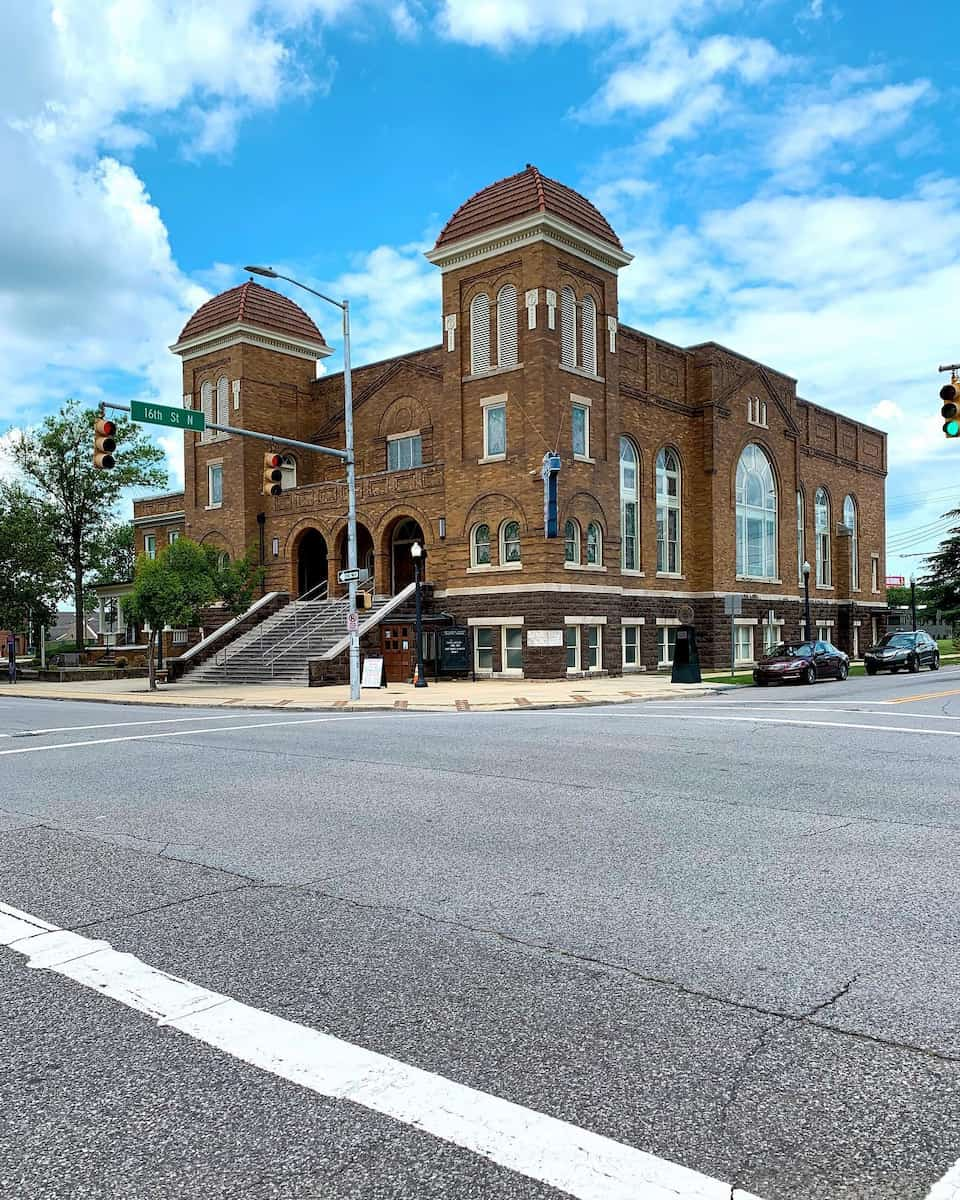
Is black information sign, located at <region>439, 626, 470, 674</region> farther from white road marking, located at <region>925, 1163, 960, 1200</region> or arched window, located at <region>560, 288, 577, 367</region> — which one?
white road marking, located at <region>925, 1163, 960, 1200</region>

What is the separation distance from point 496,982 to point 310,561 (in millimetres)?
38429

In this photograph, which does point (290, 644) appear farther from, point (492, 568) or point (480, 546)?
point (492, 568)

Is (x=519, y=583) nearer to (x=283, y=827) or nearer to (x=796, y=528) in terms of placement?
(x=796, y=528)

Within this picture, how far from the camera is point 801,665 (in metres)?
31.4

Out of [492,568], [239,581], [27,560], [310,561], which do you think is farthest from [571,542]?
[27,560]

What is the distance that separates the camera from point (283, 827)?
802 centimetres

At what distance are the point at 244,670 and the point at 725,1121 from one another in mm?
32393

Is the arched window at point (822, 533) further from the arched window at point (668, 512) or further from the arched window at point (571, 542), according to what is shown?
the arched window at point (571, 542)

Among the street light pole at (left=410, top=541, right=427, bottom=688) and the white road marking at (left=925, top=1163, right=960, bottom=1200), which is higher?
the street light pole at (left=410, top=541, right=427, bottom=688)

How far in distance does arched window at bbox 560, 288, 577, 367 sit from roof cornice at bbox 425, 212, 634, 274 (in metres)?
1.55

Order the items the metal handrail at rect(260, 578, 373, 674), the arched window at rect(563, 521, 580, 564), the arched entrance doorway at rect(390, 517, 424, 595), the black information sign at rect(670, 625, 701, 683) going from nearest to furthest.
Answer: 1. the black information sign at rect(670, 625, 701, 683)
2. the arched window at rect(563, 521, 580, 564)
3. the metal handrail at rect(260, 578, 373, 674)
4. the arched entrance doorway at rect(390, 517, 424, 595)

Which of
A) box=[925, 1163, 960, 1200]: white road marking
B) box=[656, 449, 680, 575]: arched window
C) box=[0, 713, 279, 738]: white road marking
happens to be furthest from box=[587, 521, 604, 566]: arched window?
box=[925, 1163, 960, 1200]: white road marking

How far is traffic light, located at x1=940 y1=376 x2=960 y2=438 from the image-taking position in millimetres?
18250

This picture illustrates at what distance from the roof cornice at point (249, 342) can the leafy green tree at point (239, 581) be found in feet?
30.2
